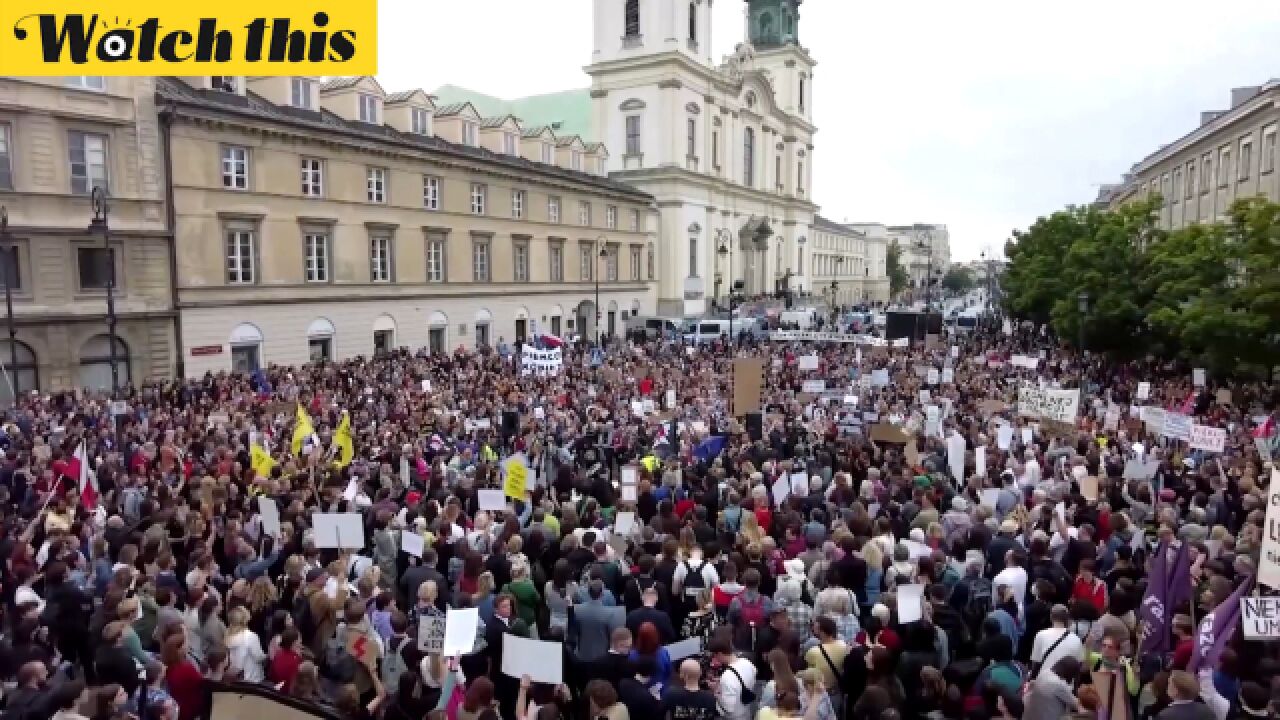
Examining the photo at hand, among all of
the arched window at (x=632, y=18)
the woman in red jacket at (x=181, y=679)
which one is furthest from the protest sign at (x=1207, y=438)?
the arched window at (x=632, y=18)

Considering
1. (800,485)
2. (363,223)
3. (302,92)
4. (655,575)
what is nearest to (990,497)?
(800,485)

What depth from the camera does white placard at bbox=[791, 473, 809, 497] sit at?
11.7 metres

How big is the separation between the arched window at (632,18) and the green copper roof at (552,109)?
8163 mm

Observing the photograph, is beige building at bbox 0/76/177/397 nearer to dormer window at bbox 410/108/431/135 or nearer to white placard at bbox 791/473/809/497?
dormer window at bbox 410/108/431/135

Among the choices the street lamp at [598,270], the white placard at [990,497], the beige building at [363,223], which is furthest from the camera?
the street lamp at [598,270]

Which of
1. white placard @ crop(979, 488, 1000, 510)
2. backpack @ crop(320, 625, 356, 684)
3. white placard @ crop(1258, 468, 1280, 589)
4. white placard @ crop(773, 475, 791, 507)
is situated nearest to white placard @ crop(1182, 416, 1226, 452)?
white placard @ crop(979, 488, 1000, 510)

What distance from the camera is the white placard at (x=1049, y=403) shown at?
16.7m

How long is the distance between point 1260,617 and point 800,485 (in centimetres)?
599

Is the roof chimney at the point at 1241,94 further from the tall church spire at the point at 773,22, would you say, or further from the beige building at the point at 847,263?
the beige building at the point at 847,263

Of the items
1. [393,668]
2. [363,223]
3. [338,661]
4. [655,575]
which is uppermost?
[363,223]

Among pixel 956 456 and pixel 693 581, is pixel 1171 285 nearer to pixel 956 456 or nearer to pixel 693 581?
pixel 956 456

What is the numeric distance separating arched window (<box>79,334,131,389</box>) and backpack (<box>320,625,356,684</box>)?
73.5 feet

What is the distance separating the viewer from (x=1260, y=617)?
6.26 metres

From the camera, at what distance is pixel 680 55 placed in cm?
5862
